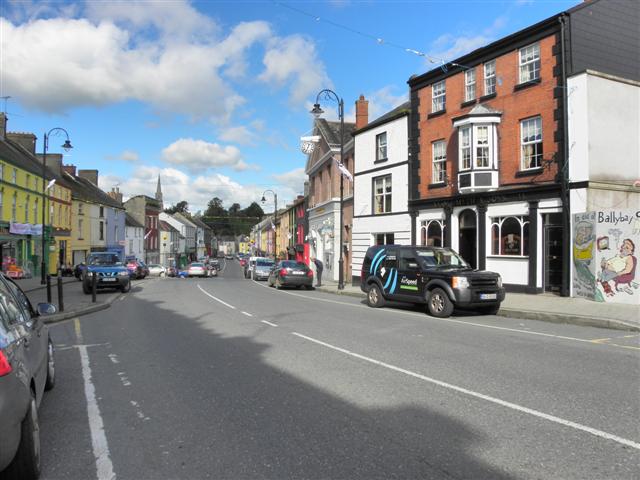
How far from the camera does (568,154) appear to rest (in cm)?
1712

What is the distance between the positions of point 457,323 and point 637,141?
38.0 ft

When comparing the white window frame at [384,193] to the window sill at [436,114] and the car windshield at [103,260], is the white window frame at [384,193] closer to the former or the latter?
the window sill at [436,114]

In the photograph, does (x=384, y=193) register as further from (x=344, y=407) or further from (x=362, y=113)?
(x=344, y=407)

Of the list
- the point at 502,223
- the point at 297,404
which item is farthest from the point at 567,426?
the point at 502,223

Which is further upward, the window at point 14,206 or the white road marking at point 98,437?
the window at point 14,206

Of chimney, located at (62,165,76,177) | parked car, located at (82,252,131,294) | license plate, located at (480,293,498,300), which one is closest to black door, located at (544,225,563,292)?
license plate, located at (480,293,498,300)

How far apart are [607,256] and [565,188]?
2.84 metres

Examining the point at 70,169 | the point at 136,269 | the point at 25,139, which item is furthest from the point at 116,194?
the point at 136,269

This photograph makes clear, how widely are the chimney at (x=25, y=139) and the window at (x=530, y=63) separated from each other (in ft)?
130

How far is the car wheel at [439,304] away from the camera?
1302 centimetres

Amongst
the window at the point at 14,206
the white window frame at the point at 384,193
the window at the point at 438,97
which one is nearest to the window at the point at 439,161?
the window at the point at 438,97

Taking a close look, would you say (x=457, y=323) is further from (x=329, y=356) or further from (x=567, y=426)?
(x=567, y=426)

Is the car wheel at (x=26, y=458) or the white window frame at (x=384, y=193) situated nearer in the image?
the car wheel at (x=26, y=458)

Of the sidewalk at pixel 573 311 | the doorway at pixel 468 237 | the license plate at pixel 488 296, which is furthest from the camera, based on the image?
→ the doorway at pixel 468 237
